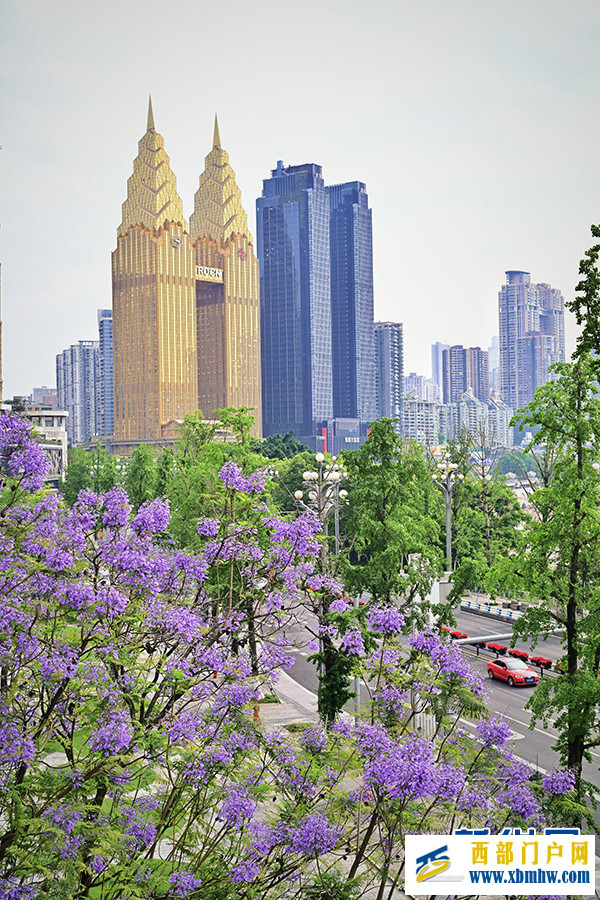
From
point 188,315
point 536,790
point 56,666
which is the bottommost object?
point 536,790

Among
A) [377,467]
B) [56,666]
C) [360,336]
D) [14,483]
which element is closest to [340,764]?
[56,666]

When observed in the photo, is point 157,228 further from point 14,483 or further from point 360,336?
point 14,483

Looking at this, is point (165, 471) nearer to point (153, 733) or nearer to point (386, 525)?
point (386, 525)

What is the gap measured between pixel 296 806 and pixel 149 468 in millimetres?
38095

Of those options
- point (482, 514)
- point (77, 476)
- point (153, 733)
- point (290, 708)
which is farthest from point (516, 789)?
point (77, 476)

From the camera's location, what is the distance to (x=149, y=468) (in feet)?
147

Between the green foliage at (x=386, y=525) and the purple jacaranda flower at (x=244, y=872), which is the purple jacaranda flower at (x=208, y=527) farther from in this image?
the green foliage at (x=386, y=525)

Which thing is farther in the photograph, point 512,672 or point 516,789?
point 512,672

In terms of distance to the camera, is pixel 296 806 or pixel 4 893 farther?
pixel 296 806

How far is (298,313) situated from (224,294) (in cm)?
4454

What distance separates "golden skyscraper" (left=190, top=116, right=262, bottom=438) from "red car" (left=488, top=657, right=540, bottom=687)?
113m

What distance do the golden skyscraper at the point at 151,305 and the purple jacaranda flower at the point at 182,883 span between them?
11992cm

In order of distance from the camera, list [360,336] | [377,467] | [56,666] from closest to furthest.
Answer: [56,666] → [377,467] → [360,336]

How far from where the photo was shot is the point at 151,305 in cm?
12594
